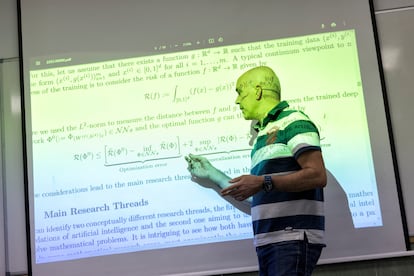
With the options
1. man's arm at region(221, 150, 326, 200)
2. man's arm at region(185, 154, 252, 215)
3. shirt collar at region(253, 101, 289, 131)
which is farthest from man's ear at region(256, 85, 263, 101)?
man's arm at region(185, 154, 252, 215)

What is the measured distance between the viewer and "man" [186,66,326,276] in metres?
1.51

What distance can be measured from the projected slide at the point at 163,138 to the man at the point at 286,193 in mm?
695

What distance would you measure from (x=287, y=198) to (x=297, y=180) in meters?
0.10

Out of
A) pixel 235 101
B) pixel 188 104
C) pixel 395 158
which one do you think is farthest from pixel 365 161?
pixel 188 104

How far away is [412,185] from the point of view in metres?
2.33

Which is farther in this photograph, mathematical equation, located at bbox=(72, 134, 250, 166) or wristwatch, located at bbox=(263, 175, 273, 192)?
mathematical equation, located at bbox=(72, 134, 250, 166)

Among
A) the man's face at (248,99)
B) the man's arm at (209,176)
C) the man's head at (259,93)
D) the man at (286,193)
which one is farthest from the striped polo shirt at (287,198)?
the man's arm at (209,176)

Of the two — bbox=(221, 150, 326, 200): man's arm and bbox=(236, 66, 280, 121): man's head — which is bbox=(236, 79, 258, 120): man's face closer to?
bbox=(236, 66, 280, 121): man's head

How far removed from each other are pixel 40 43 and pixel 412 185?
85.2 inches

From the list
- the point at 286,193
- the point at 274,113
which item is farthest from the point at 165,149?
the point at 286,193

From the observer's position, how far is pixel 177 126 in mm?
2385

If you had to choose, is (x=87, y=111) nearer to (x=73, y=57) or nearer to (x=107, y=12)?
(x=73, y=57)

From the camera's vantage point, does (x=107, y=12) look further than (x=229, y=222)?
Yes

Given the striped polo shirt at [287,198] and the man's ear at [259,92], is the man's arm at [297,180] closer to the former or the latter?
the striped polo shirt at [287,198]
